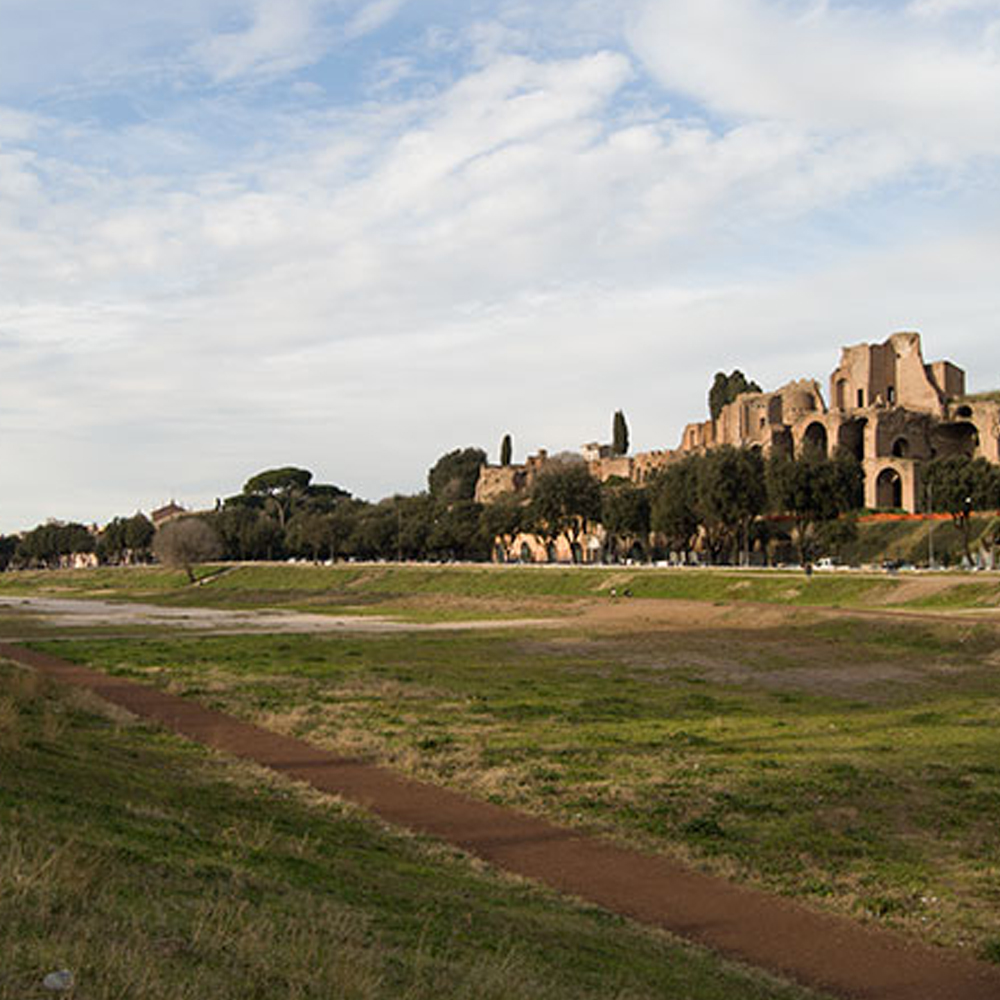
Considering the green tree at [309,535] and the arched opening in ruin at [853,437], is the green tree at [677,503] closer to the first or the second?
the arched opening in ruin at [853,437]

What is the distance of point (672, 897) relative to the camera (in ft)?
42.0

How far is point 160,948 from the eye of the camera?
7.36 m

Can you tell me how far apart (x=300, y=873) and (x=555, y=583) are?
240 ft

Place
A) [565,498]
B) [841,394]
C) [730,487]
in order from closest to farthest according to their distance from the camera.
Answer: [730,487], [565,498], [841,394]

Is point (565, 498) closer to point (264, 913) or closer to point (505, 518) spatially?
point (505, 518)

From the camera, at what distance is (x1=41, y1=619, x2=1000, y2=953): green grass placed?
14.2 m

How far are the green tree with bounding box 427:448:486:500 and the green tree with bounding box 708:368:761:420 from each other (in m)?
49.2

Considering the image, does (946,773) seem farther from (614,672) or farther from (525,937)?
(614,672)

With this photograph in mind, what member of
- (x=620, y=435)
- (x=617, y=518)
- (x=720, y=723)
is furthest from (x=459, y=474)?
(x=720, y=723)

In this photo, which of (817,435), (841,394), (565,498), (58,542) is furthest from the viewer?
(58,542)

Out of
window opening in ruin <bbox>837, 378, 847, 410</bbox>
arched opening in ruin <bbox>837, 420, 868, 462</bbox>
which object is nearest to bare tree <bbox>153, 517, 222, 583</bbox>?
arched opening in ruin <bbox>837, 420, 868, 462</bbox>

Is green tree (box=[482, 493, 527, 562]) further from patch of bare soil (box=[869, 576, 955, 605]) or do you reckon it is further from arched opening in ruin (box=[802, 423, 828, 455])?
patch of bare soil (box=[869, 576, 955, 605])

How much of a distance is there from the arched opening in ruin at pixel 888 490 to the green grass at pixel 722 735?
65506 millimetres

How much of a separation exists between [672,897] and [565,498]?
90.6m
